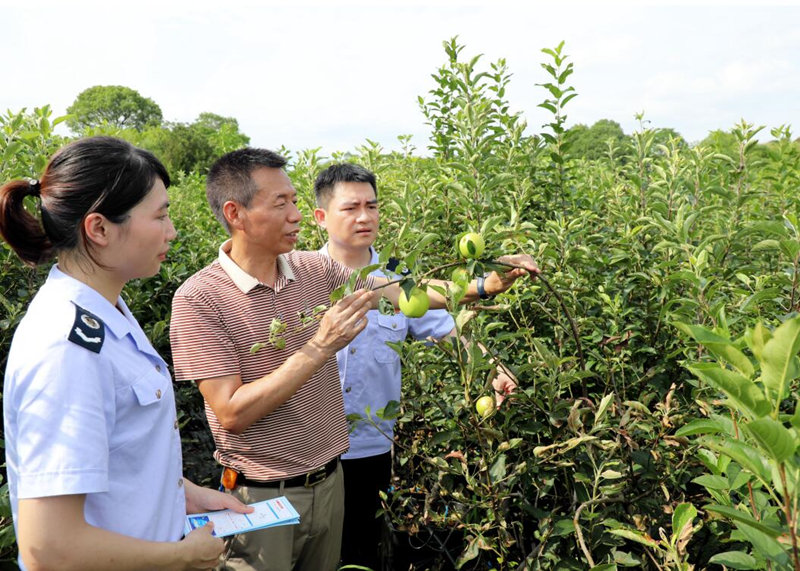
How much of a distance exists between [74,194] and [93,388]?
452 mm

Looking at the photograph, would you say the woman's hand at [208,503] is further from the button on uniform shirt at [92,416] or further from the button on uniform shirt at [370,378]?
the button on uniform shirt at [370,378]

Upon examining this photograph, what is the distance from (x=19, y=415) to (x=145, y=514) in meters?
0.37

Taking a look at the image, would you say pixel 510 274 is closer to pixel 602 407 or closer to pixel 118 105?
pixel 602 407

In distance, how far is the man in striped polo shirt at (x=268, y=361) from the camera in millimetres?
2193

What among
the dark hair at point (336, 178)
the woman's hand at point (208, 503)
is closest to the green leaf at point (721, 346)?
the woman's hand at point (208, 503)

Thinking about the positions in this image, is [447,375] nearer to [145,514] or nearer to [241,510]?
[241,510]

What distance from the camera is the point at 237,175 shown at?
8.21 ft

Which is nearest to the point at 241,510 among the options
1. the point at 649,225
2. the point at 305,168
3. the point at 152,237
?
the point at 152,237

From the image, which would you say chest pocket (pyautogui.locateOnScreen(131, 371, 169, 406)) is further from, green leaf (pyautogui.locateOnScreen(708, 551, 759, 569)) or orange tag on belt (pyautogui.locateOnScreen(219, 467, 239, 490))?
green leaf (pyautogui.locateOnScreen(708, 551, 759, 569))

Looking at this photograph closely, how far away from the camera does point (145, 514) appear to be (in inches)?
60.4

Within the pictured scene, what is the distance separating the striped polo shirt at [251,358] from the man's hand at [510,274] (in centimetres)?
68

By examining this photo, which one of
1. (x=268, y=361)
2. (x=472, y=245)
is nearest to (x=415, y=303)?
(x=472, y=245)

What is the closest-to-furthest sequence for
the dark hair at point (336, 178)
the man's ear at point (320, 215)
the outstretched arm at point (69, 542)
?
the outstretched arm at point (69, 542)
the dark hair at point (336, 178)
the man's ear at point (320, 215)

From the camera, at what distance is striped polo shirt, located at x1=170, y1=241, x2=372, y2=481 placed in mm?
2236
